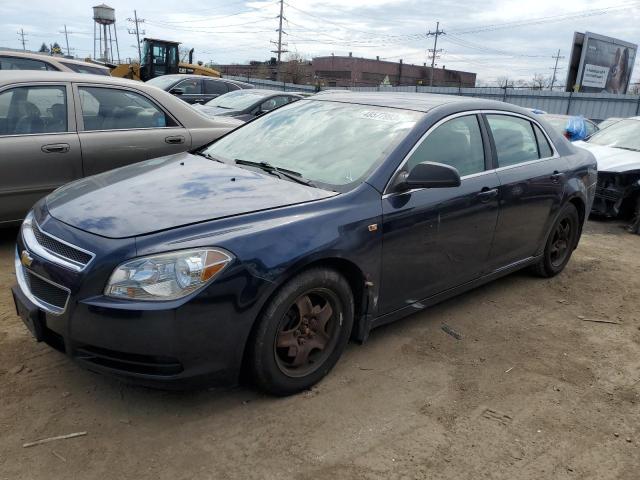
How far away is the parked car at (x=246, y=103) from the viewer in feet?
34.4

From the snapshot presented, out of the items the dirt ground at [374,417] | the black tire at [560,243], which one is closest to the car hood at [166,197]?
the dirt ground at [374,417]

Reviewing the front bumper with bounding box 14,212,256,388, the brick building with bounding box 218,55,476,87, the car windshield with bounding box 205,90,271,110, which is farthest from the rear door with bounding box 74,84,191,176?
A: the brick building with bounding box 218,55,476,87

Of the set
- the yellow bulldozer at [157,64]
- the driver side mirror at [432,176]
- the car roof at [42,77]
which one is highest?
the yellow bulldozer at [157,64]

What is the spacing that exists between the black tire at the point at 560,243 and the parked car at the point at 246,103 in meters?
6.60

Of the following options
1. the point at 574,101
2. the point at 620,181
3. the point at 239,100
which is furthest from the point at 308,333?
the point at 574,101

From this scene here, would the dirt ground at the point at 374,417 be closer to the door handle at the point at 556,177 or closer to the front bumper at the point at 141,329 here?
the front bumper at the point at 141,329

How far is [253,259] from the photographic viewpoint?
102 inches

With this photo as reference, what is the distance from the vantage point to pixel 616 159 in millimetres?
7703

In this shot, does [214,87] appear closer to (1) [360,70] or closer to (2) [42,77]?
(2) [42,77]

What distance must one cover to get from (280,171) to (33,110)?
2.81 m

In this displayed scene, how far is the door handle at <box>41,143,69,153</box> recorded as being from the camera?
15.5ft

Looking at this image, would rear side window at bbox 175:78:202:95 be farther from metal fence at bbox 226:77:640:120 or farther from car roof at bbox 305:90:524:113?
metal fence at bbox 226:77:640:120

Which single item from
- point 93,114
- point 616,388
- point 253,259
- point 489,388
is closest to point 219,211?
point 253,259

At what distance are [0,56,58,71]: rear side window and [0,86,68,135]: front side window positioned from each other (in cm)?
472
